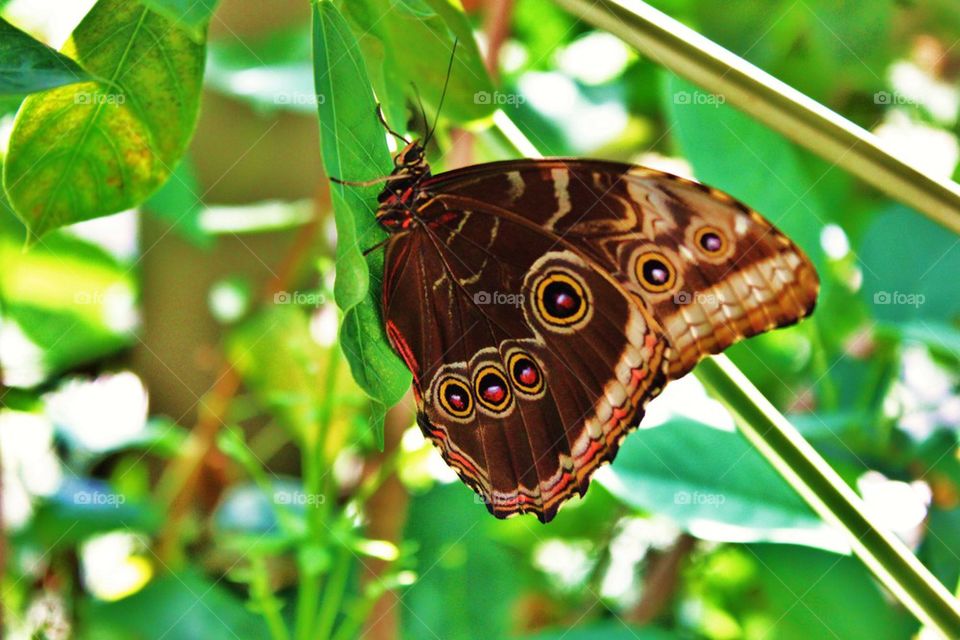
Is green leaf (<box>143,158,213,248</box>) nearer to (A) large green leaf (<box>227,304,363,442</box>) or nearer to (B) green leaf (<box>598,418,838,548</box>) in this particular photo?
(A) large green leaf (<box>227,304,363,442</box>)

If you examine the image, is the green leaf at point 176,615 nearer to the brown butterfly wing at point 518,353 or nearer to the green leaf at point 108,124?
the brown butterfly wing at point 518,353

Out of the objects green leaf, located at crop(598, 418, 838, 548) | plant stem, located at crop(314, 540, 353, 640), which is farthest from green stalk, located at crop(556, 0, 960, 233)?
plant stem, located at crop(314, 540, 353, 640)

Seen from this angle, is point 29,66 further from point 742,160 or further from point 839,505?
point 742,160

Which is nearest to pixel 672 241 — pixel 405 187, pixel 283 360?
pixel 405 187

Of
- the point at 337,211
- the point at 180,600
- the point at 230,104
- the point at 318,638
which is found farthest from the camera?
the point at 230,104

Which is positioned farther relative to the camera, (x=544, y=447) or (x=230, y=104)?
(x=230, y=104)

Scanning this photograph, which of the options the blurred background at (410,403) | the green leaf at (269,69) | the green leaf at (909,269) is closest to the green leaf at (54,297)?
the blurred background at (410,403)

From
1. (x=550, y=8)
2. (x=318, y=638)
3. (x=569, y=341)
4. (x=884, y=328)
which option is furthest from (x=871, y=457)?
(x=550, y=8)

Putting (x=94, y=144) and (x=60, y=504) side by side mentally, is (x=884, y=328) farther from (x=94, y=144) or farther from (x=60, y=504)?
(x=60, y=504)
